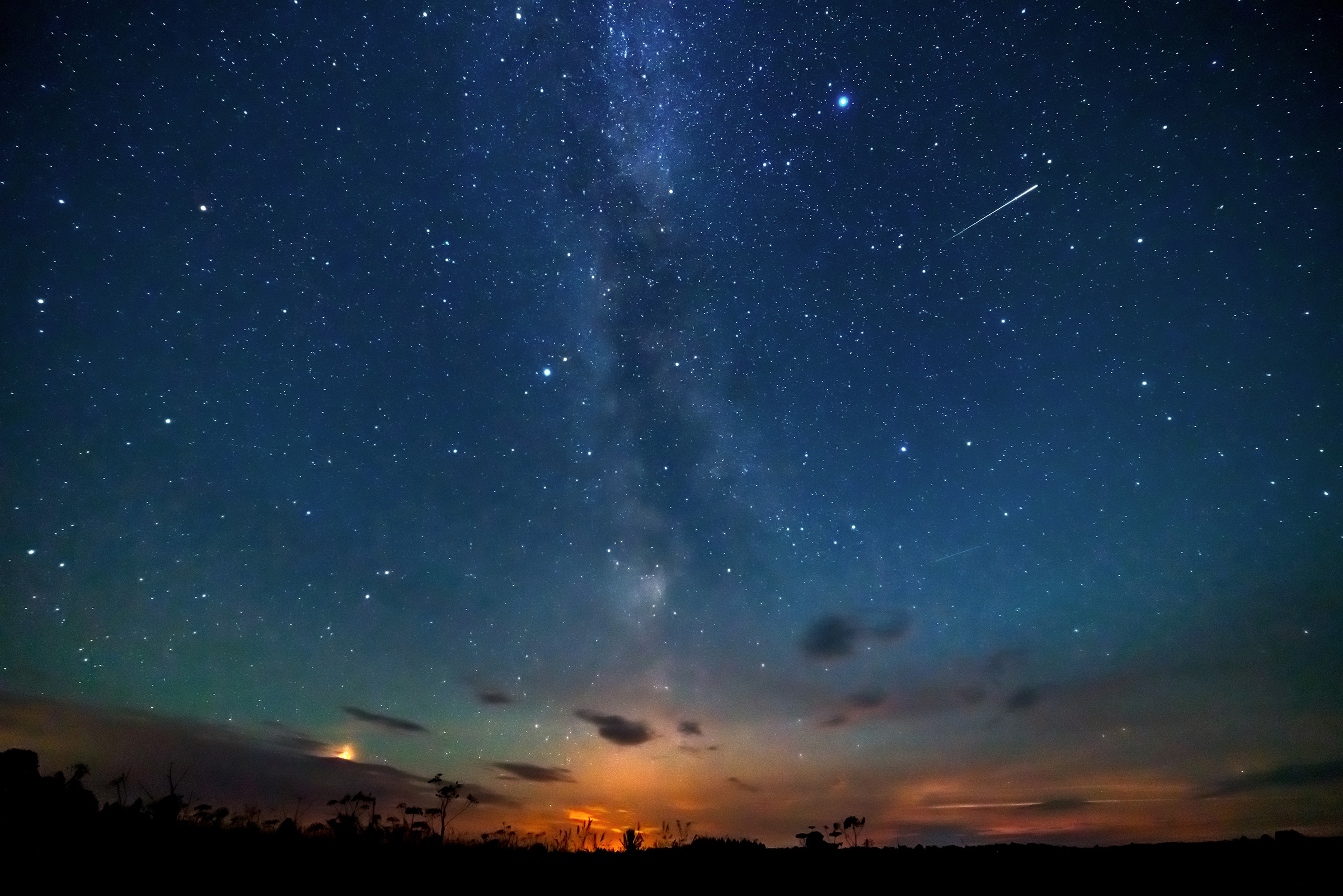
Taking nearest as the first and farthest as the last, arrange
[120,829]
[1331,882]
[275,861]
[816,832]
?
1. [1331,882]
2. [275,861]
3. [120,829]
4. [816,832]

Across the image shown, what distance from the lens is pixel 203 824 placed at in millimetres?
7812

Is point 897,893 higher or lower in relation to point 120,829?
lower

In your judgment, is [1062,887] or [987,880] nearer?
[1062,887]

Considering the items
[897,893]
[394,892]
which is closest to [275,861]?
[394,892]

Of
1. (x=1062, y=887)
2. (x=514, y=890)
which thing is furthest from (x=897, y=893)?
(x=514, y=890)

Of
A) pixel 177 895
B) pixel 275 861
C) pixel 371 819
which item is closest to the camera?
pixel 177 895

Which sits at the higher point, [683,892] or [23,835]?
[23,835]

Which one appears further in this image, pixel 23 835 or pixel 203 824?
pixel 203 824

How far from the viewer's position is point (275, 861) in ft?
20.9

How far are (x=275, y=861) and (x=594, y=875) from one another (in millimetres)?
3368

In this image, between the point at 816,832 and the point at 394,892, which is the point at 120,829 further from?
the point at 816,832

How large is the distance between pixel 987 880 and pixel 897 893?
0.94m

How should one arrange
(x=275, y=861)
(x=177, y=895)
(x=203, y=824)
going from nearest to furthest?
(x=177, y=895) < (x=275, y=861) < (x=203, y=824)

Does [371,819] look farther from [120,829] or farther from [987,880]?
[987,880]
